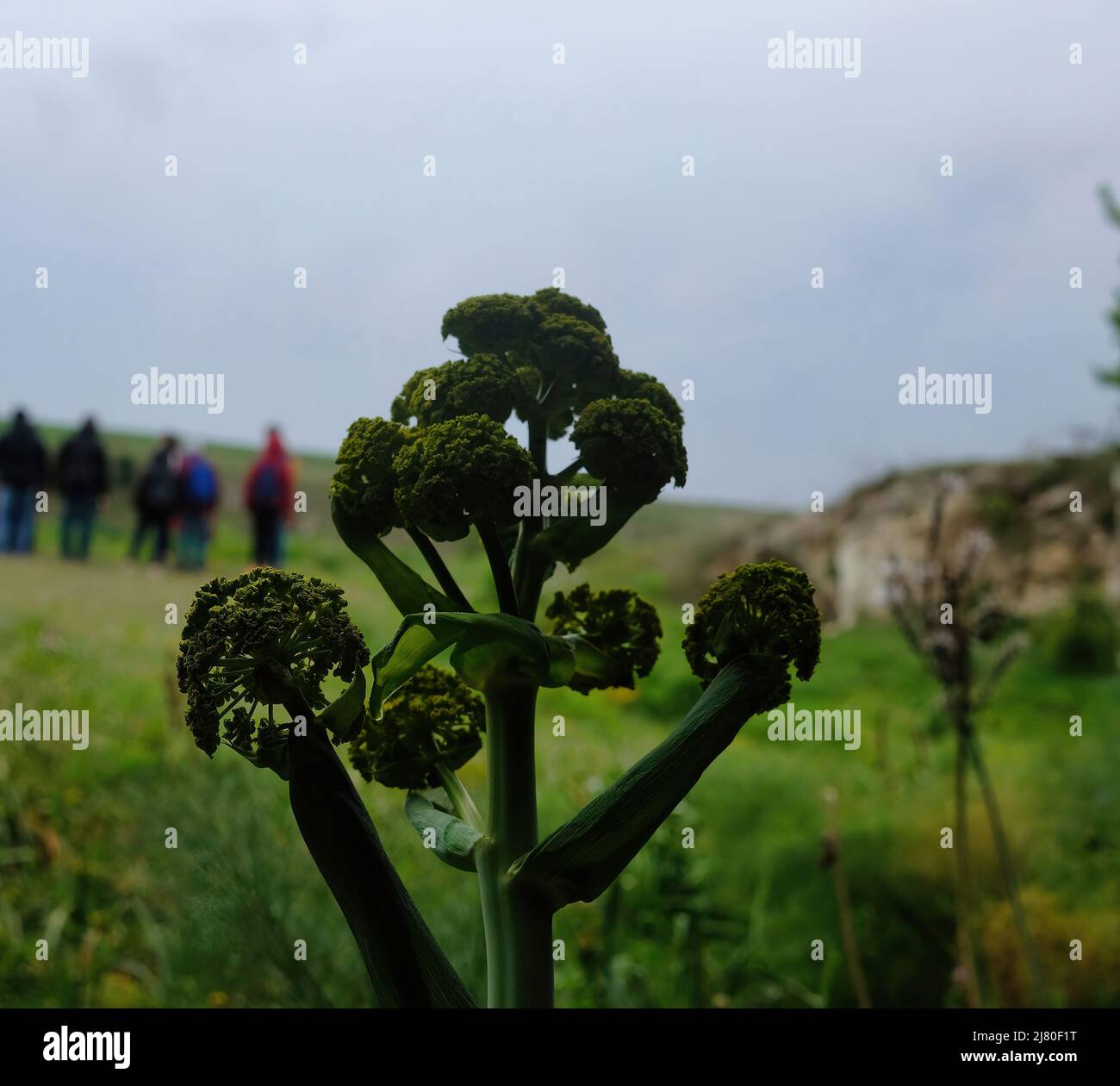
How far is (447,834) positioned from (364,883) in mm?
122

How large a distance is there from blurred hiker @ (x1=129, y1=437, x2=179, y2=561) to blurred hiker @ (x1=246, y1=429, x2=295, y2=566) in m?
0.51

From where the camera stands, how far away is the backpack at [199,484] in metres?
6.36

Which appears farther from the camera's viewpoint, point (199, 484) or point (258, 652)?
point (199, 484)

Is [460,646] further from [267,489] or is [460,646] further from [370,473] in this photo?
[267,489]

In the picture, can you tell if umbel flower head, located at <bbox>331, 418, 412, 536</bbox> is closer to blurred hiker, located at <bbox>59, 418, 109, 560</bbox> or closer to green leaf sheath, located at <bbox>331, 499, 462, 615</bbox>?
green leaf sheath, located at <bbox>331, 499, 462, 615</bbox>

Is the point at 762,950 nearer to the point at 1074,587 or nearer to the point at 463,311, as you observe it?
the point at 463,311

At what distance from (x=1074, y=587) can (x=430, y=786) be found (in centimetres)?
821

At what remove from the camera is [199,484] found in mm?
6379

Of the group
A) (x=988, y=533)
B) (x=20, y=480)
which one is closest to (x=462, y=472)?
(x=20, y=480)

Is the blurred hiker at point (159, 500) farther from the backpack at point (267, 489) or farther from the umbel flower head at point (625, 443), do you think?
the umbel flower head at point (625, 443)

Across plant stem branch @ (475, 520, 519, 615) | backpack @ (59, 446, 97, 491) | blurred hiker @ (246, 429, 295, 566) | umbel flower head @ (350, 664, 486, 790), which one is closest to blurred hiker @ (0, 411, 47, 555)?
backpack @ (59, 446, 97, 491)

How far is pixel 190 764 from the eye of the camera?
12.1 feet

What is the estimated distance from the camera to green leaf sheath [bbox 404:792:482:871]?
32.5 inches

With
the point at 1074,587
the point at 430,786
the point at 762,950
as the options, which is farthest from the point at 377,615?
the point at 1074,587
